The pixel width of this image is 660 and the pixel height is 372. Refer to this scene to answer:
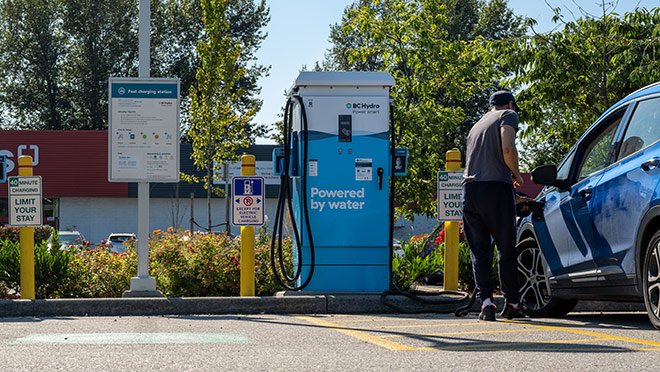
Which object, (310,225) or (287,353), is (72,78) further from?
(287,353)

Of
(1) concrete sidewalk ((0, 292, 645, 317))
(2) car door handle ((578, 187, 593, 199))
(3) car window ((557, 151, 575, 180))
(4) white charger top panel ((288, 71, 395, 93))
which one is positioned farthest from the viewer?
(4) white charger top panel ((288, 71, 395, 93))

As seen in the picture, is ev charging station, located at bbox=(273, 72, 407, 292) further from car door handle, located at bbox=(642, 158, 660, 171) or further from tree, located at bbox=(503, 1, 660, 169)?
tree, located at bbox=(503, 1, 660, 169)

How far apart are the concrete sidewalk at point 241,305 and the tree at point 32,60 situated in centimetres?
4636

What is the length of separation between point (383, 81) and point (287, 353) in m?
4.76

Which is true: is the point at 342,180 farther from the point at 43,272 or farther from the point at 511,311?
the point at 43,272

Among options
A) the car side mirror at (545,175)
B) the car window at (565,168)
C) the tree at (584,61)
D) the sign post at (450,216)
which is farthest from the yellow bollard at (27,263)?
the tree at (584,61)

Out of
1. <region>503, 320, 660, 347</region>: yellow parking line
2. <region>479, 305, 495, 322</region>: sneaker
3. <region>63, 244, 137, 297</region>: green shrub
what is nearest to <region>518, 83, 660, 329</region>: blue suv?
<region>503, 320, 660, 347</region>: yellow parking line

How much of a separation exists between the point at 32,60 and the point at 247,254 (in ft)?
155

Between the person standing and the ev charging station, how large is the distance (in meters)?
1.84

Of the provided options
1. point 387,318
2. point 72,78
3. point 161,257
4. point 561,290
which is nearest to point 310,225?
point 387,318

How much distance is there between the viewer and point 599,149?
7020 mm

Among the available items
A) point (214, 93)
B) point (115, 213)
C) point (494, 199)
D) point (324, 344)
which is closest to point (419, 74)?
point (214, 93)

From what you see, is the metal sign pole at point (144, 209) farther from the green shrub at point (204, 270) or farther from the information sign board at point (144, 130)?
the green shrub at point (204, 270)

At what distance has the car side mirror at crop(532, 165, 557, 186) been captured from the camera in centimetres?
727
